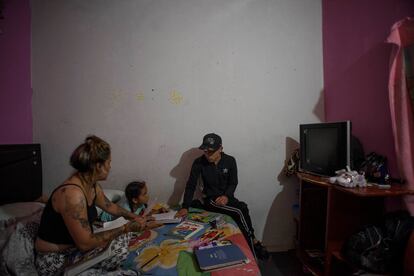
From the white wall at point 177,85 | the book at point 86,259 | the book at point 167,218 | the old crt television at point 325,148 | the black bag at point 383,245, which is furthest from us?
the white wall at point 177,85

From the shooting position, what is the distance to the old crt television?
1710 millimetres

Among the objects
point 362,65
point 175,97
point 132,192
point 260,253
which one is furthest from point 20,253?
point 362,65

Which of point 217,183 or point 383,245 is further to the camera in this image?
point 217,183

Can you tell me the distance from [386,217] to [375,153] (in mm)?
552

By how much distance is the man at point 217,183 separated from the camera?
6.92 feet

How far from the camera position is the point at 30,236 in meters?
1.31

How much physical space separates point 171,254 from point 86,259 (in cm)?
49

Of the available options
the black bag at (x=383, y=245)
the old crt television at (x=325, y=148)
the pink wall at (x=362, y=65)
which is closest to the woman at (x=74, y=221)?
the black bag at (x=383, y=245)

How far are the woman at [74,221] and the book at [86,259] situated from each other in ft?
0.10

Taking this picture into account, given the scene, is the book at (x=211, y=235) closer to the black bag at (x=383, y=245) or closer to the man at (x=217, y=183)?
the man at (x=217, y=183)

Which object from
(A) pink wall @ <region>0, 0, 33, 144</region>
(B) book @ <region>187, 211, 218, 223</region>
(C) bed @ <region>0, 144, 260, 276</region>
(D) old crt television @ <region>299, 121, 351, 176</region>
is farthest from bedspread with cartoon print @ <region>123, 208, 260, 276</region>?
(A) pink wall @ <region>0, 0, 33, 144</region>

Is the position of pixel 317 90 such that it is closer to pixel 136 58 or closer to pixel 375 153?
pixel 375 153

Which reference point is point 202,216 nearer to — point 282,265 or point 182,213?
point 182,213

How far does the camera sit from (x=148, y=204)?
7.89 feet
